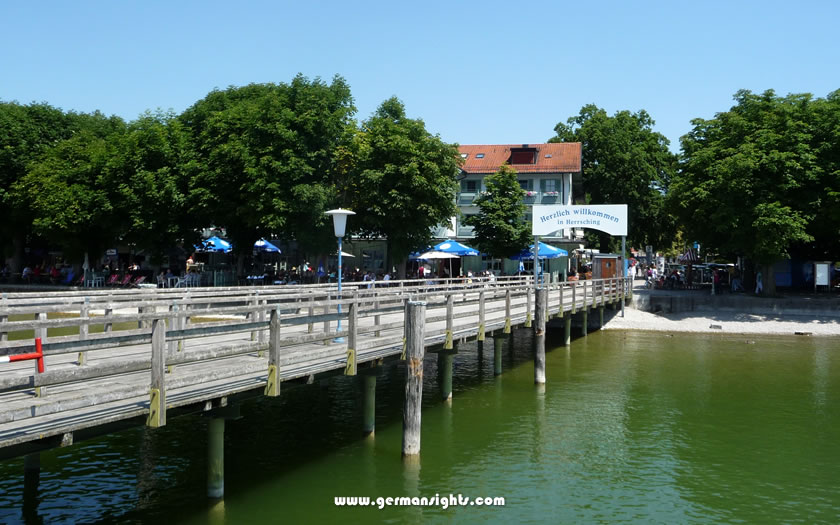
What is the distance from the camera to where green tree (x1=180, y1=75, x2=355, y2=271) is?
37.8m

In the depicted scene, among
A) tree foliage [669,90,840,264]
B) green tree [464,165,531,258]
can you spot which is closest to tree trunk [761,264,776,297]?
tree foliage [669,90,840,264]

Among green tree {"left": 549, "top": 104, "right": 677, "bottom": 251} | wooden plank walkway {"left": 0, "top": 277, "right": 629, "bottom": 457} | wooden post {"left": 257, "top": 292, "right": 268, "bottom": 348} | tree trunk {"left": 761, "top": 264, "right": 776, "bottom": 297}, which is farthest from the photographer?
green tree {"left": 549, "top": 104, "right": 677, "bottom": 251}

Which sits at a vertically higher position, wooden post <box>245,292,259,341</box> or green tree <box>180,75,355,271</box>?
green tree <box>180,75,355,271</box>

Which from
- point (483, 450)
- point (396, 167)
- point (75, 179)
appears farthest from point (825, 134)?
point (75, 179)

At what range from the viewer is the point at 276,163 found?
37375 millimetres

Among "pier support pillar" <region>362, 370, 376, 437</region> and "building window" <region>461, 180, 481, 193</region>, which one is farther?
"building window" <region>461, 180, 481, 193</region>

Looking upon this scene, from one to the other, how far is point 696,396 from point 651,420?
A: 3.65 metres

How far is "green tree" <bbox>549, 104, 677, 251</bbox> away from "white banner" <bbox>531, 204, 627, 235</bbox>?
24599 mm

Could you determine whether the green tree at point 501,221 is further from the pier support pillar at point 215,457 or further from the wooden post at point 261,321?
the pier support pillar at point 215,457

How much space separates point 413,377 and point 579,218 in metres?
23.2

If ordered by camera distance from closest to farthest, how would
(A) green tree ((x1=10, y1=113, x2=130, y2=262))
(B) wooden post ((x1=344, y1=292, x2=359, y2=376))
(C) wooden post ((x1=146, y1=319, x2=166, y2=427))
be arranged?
(C) wooden post ((x1=146, y1=319, x2=166, y2=427)) → (B) wooden post ((x1=344, y1=292, x2=359, y2=376)) → (A) green tree ((x1=10, y1=113, x2=130, y2=262))

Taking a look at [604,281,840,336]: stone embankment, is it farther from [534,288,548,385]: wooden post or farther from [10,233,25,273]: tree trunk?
[10,233,25,273]: tree trunk

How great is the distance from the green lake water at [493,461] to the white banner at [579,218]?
13300mm

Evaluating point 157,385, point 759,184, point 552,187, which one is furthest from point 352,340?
point 552,187
